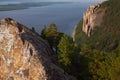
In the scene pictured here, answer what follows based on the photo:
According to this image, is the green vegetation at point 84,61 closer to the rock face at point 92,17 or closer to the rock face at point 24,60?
the rock face at point 24,60

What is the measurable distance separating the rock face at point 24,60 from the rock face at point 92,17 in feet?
480

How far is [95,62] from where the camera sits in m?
32.0

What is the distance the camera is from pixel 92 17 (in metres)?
175

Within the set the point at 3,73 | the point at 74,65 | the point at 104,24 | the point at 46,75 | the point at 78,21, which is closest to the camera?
the point at 46,75

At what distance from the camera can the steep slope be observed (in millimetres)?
158625

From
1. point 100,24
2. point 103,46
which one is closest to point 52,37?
point 103,46

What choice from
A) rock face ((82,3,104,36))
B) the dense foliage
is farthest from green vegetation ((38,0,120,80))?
rock face ((82,3,104,36))

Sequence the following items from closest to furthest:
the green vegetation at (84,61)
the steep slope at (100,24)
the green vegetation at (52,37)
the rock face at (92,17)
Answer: the green vegetation at (84,61)
the green vegetation at (52,37)
the steep slope at (100,24)
the rock face at (92,17)

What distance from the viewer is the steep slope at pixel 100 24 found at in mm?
158625

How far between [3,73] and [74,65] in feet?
34.0

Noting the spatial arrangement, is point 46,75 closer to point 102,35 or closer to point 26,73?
point 26,73

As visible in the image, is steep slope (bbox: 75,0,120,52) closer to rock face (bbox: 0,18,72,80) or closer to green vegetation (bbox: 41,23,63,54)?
green vegetation (bbox: 41,23,63,54)

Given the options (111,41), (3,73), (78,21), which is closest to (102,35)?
(111,41)

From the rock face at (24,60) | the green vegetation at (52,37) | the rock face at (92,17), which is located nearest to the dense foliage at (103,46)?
the rock face at (92,17)
